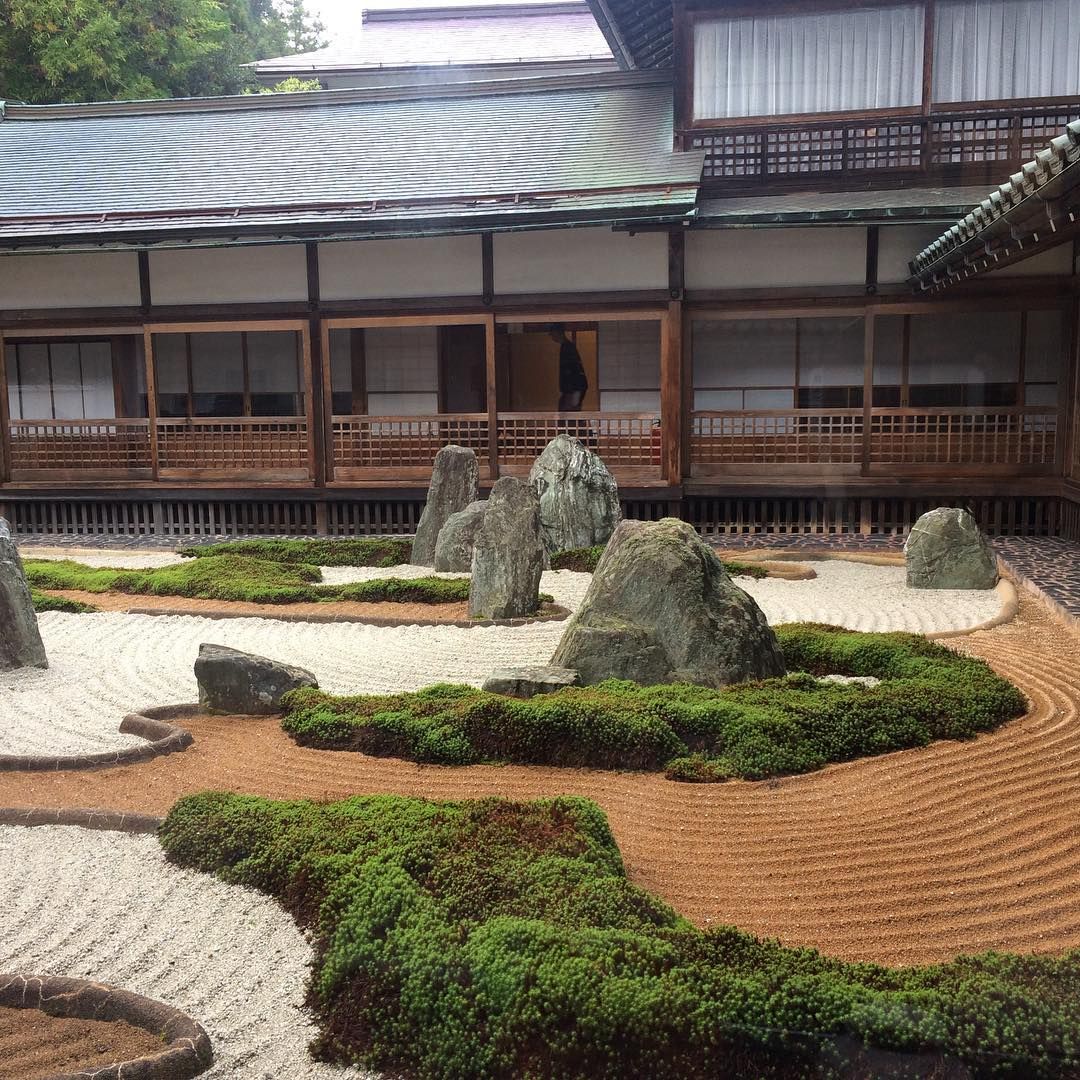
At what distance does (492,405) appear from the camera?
14.8m

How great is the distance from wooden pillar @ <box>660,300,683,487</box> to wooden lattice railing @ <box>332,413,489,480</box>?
238 centimetres

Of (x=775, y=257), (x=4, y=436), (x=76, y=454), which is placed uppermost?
(x=775, y=257)

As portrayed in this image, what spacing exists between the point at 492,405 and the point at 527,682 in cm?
856

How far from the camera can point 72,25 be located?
87.4 feet

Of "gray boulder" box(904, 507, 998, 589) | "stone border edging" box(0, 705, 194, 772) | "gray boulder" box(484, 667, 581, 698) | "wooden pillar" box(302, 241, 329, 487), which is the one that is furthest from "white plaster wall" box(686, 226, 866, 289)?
"stone border edging" box(0, 705, 194, 772)

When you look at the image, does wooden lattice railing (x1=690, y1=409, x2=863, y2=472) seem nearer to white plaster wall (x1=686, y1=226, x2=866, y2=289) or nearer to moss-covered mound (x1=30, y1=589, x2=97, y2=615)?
white plaster wall (x1=686, y1=226, x2=866, y2=289)

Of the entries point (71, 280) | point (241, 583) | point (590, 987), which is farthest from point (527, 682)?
point (71, 280)

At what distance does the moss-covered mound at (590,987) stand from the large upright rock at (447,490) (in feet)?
27.7

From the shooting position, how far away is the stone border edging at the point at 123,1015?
3193mm

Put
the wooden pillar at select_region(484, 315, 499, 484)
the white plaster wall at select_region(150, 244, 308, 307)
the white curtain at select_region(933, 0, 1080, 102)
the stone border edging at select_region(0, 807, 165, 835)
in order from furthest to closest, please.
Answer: the white plaster wall at select_region(150, 244, 308, 307) < the wooden pillar at select_region(484, 315, 499, 484) < the white curtain at select_region(933, 0, 1080, 102) < the stone border edging at select_region(0, 807, 165, 835)

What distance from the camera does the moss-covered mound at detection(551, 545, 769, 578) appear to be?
11.6 metres

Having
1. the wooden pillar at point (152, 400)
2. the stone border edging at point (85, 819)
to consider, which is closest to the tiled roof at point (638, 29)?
the wooden pillar at point (152, 400)

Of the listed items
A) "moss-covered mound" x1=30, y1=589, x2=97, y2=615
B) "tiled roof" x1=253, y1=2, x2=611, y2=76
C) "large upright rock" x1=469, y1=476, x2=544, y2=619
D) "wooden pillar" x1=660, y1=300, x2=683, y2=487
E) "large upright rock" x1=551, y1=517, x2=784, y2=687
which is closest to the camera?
"large upright rock" x1=551, y1=517, x2=784, y2=687

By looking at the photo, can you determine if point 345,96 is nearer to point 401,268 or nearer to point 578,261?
point 401,268
